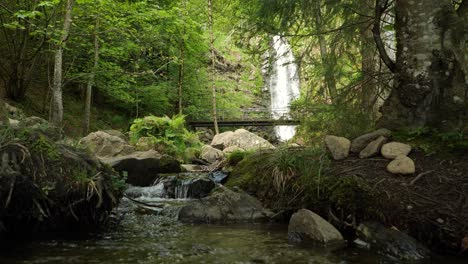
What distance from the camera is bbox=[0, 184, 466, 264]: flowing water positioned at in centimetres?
357

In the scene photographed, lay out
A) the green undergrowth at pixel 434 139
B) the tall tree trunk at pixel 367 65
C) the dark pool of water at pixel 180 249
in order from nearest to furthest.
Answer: the dark pool of water at pixel 180 249, the green undergrowth at pixel 434 139, the tall tree trunk at pixel 367 65

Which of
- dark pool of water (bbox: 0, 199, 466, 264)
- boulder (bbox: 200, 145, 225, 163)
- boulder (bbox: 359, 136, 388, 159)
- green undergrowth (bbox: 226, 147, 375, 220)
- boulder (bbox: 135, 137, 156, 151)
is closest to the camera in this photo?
dark pool of water (bbox: 0, 199, 466, 264)

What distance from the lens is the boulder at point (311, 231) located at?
4.12m

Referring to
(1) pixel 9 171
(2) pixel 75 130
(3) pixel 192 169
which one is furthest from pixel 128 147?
(1) pixel 9 171

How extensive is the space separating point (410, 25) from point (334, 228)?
322 cm

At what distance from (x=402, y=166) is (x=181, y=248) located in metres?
2.74

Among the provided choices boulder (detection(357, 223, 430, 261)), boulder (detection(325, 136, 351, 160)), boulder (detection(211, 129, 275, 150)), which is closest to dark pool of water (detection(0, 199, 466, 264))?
boulder (detection(357, 223, 430, 261))

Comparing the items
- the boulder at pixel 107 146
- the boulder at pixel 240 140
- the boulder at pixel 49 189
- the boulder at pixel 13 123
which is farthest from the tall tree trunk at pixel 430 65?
the boulder at pixel 240 140

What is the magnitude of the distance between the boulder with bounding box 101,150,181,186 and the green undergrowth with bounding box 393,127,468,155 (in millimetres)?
5770

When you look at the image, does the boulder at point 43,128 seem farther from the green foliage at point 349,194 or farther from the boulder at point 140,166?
the boulder at point 140,166

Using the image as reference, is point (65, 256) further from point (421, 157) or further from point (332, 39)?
point (332, 39)

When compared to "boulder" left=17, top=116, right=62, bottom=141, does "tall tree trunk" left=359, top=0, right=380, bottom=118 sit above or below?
above

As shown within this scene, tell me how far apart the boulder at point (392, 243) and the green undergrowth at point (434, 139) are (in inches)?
55.3

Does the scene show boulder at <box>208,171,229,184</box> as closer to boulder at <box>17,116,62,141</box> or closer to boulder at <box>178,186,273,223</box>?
boulder at <box>178,186,273,223</box>
